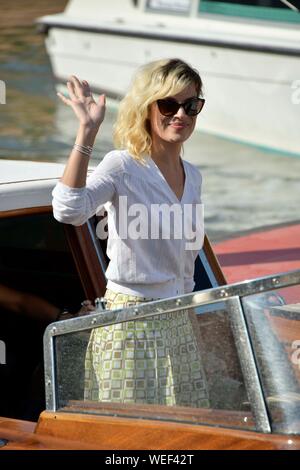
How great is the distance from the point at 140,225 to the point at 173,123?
325mm

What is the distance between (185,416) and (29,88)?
12.7m

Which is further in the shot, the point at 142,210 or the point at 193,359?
the point at 142,210

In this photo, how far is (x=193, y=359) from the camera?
2688 millimetres

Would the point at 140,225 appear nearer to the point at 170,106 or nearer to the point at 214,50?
the point at 170,106

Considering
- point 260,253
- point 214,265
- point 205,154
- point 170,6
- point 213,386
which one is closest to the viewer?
point 213,386

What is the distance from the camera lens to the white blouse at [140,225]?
3.00 metres

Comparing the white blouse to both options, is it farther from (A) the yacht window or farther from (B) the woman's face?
(A) the yacht window

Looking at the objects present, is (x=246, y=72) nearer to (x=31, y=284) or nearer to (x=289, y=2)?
(x=289, y=2)

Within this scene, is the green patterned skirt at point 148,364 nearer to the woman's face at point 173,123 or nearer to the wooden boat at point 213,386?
the wooden boat at point 213,386

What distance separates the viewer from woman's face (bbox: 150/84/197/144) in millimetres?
3094

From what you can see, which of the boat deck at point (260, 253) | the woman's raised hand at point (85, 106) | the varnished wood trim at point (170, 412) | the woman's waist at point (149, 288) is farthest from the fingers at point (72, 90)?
the boat deck at point (260, 253)

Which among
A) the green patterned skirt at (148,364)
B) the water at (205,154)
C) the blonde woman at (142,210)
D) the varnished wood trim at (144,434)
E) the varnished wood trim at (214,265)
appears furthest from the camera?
the water at (205,154)

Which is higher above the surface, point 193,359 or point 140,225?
point 140,225

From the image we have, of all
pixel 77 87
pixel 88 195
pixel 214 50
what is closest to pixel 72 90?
pixel 77 87
